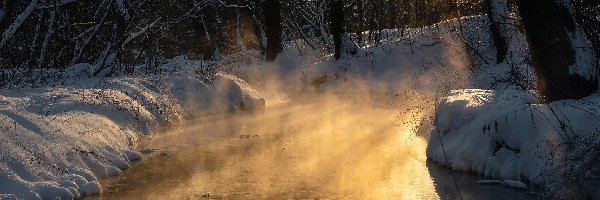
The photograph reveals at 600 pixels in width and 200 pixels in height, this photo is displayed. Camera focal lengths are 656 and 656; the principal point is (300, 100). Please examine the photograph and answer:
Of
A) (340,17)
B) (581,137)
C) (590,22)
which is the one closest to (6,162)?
(581,137)

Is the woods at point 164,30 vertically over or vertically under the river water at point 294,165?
over

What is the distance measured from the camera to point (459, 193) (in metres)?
7.22

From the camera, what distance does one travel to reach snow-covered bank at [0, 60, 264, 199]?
6.88 metres

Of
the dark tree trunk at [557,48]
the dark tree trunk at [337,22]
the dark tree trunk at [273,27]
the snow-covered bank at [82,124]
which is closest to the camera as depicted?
the snow-covered bank at [82,124]

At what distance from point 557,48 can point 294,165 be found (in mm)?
3688

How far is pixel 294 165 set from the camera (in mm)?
8938

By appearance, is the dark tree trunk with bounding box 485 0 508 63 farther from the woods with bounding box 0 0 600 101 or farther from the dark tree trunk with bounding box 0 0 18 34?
the dark tree trunk with bounding box 0 0 18 34

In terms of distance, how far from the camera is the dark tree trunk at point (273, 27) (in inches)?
958

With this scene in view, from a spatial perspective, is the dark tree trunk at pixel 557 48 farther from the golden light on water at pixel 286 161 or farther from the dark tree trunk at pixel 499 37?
the dark tree trunk at pixel 499 37

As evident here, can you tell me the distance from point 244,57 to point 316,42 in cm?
325

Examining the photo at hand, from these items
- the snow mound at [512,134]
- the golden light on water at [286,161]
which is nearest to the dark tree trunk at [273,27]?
the golden light on water at [286,161]

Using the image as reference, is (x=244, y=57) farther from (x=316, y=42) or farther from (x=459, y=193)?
(x=459, y=193)

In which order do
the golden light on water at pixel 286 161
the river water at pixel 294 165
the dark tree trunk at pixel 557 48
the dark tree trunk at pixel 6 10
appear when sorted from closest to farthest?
1. the river water at pixel 294 165
2. the golden light on water at pixel 286 161
3. the dark tree trunk at pixel 557 48
4. the dark tree trunk at pixel 6 10

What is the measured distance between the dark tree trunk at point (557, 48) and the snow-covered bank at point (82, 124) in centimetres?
556
